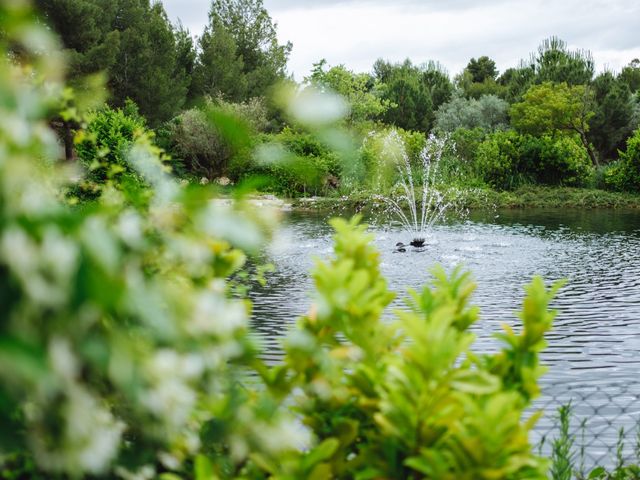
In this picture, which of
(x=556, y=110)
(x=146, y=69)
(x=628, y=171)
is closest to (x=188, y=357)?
(x=628, y=171)

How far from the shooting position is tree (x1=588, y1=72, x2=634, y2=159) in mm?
34719

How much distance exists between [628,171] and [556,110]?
5.23 metres

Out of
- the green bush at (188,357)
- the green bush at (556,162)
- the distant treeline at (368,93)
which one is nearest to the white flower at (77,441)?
the green bush at (188,357)

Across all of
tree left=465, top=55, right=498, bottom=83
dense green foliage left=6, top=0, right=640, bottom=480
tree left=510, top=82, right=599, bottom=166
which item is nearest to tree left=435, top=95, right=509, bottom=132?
tree left=510, top=82, right=599, bottom=166

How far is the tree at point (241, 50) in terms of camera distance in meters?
40.3

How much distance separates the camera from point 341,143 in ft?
5.61

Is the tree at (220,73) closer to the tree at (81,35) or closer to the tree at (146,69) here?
the tree at (146,69)

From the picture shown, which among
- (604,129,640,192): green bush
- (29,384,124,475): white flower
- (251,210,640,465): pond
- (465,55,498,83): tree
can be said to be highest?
(465,55,498,83): tree

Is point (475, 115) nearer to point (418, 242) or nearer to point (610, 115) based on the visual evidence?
point (610, 115)

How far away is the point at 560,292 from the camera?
33.4 ft

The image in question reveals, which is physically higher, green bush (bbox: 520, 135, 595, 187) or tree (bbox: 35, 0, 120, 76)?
tree (bbox: 35, 0, 120, 76)

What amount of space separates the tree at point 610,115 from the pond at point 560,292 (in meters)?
15.8

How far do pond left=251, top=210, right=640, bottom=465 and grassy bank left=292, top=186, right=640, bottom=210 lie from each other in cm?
435

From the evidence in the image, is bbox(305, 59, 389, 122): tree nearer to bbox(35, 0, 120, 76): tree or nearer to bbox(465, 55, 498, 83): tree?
bbox(35, 0, 120, 76): tree
